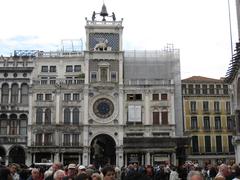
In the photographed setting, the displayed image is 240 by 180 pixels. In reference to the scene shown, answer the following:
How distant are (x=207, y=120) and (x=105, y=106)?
676 inches

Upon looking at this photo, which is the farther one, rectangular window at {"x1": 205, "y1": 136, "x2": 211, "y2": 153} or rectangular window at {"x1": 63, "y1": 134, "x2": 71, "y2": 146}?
rectangular window at {"x1": 205, "y1": 136, "x2": 211, "y2": 153}

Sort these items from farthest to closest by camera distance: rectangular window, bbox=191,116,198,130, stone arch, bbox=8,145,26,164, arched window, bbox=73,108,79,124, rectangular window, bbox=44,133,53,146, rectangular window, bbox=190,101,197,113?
1. rectangular window, bbox=190,101,197,113
2. rectangular window, bbox=191,116,198,130
3. arched window, bbox=73,108,79,124
4. stone arch, bbox=8,145,26,164
5. rectangular window, bbox=44,133,53,146

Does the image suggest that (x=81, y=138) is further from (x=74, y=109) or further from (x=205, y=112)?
(x=205, y=112)

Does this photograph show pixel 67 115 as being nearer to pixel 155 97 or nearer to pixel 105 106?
pixel 105 106

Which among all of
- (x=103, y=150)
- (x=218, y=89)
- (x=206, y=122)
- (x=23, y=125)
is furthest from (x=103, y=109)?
(x=218, y=89)

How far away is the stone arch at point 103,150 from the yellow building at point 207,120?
1188 cm

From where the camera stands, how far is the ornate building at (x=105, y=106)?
57719mm

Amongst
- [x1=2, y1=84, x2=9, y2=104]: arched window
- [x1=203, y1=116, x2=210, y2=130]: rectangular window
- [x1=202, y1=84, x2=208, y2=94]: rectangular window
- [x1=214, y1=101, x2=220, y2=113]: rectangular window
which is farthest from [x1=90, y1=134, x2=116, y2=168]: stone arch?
[x1=214, y1=101, x2=220, y2=113]: rectangular window

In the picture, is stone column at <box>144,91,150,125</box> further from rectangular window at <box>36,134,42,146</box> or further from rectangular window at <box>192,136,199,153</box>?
rectangular window at <box>36,134,42,146</box>

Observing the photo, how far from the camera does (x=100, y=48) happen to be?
61.6 m

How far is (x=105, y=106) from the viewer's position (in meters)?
59.4

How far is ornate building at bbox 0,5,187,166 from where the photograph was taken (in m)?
57.7

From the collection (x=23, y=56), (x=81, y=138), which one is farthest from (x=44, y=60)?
(x=81, y=138)

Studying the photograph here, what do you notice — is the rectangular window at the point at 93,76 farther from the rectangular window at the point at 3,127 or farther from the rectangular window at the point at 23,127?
the rectangular window at the point at 3,127
